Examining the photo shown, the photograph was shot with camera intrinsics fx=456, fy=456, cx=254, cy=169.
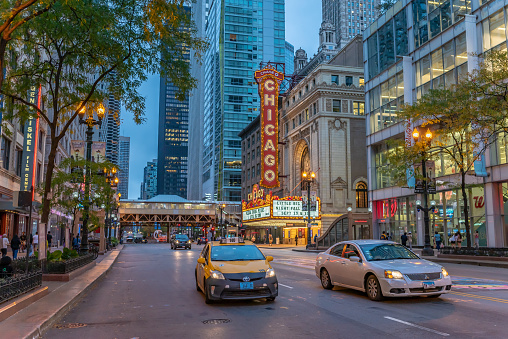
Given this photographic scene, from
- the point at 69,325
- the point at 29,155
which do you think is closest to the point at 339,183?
the point at 29,155

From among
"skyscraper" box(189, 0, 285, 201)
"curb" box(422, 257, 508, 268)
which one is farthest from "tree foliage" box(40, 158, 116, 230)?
"skyscraper" box(189, 0, 285, 201)

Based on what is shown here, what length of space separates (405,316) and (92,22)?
1280 centimetres

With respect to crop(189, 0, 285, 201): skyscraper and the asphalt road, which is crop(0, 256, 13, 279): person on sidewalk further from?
crop(189, 0, 285, 201): skyscraper

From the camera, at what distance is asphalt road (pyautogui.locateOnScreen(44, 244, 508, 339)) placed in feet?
26.6

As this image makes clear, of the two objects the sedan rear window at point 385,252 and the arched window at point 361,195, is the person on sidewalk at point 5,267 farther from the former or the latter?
the arched window at point 361,195

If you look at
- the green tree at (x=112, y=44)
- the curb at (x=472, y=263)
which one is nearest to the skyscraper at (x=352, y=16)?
the curb at (x=472, y=263)

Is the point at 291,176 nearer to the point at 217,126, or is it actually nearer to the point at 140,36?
the point at 140,36

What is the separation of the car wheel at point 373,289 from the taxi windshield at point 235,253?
9.41 ft

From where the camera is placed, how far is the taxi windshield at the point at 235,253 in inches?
487

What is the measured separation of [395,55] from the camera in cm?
4581

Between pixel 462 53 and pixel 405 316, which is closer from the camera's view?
pixel 405 316

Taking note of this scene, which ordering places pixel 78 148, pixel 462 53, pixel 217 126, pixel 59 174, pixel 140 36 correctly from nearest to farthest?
pixel 140 36 → pixel 59 174 → pixel 78 148 → pixel 462 53 → pixel 217 126

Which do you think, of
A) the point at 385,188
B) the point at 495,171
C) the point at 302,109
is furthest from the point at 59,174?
the point at 302,109

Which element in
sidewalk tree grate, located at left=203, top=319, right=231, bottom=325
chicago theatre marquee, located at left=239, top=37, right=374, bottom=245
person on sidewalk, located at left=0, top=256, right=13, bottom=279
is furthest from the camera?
chicago theatre marquee, located at left=239, top=37, right=374, bottom=245
